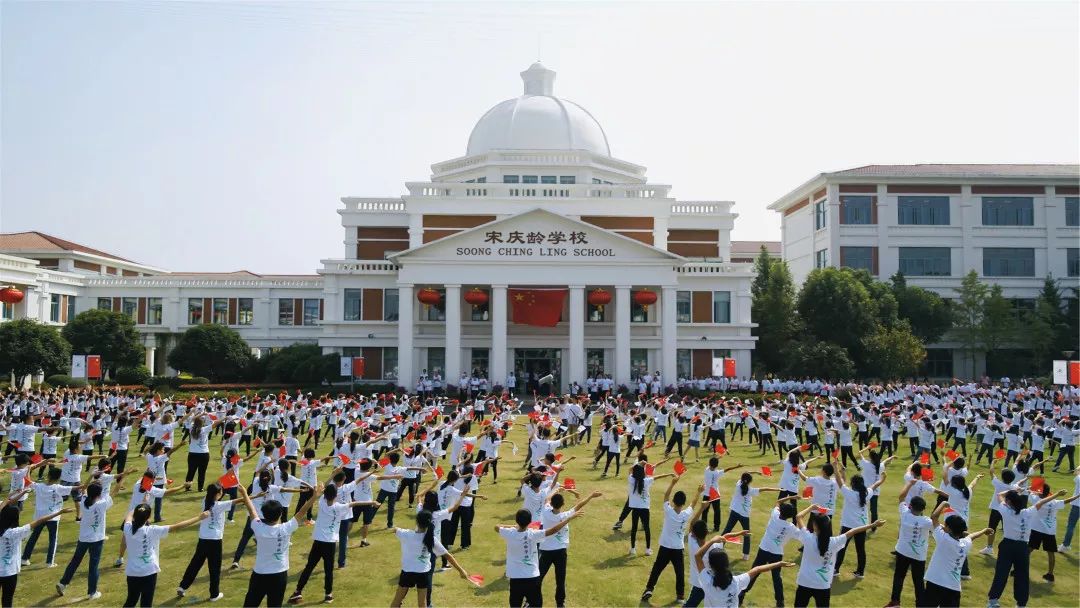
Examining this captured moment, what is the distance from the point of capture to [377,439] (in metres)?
13.6

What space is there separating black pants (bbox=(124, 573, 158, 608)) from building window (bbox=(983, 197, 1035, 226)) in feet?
186

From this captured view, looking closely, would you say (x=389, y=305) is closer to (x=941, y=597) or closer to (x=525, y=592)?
(x=525, y=592)

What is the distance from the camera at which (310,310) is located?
47.6 m

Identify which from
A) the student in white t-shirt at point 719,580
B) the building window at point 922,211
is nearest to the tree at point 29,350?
the student in white t-shirt at point 719,580

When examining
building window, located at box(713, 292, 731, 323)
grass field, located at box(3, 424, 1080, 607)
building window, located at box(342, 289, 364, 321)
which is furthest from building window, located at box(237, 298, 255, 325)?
grass field, located at box(3, 424, 1080, 607)

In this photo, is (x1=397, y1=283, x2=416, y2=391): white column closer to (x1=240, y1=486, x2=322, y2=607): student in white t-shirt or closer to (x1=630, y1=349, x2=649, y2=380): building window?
(x1=630, y1=349, x2=649, y2=380): building window

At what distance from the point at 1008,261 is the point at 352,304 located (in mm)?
44605

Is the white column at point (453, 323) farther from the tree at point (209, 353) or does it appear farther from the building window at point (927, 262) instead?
the building window at point (927, 262)

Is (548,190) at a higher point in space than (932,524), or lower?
higher

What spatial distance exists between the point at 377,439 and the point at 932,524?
9138mm

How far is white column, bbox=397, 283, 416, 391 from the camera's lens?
116 feet

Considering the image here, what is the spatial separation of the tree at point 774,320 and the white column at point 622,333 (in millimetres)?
10078

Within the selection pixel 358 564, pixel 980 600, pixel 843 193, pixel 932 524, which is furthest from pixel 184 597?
pixel 843 193

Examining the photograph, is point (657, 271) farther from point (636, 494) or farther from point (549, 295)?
point (636, 494)
